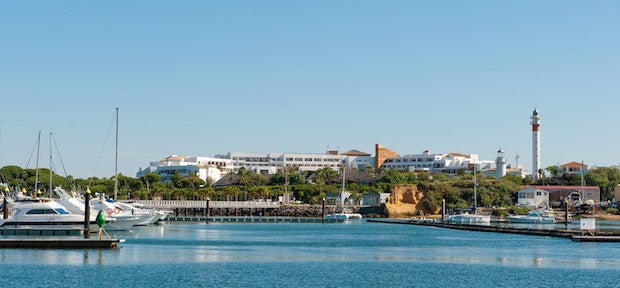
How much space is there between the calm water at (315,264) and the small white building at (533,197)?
284ft

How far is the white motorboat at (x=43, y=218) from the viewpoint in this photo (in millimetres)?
75875

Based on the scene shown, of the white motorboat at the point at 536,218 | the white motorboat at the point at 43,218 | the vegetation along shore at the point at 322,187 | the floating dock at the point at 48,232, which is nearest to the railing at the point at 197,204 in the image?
the vegetation along shore at the point at 322,187

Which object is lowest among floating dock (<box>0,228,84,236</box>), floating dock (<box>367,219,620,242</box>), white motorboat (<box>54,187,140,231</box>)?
floating dock (<box>367,219,620,242</box>)

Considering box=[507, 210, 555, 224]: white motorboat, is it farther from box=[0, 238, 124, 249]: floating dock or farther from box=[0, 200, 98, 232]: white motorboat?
box=[0, 238, 124, 249]: floating dock

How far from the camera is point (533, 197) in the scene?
163 metres

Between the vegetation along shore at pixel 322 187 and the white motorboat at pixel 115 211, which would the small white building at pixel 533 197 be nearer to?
the vegetation along shore at pixel 322 187

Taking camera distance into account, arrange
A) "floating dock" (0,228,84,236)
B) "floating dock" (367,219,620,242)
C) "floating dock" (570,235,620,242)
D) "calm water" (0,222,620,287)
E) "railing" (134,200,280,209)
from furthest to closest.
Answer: "railing" (134,200,280,209) < "floating dock" (0,228,84,236) < "floating dock" (367,219,620,242) < "floating dock" (570,235,620,242) < "calm water" (0,222,620,287)

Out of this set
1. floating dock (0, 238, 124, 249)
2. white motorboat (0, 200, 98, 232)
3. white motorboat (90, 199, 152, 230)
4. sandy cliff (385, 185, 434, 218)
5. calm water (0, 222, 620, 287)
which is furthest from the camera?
sandy cliff (385, 185, 434, 218)

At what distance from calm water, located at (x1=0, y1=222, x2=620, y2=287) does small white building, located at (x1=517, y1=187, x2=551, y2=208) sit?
284ft

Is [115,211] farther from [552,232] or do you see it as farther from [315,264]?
[552,232]

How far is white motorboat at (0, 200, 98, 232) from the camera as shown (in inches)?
2987

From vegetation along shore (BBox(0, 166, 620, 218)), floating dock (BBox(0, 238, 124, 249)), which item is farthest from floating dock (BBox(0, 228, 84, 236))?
vegetation along shore (BBox(0, 166, 620, 218))

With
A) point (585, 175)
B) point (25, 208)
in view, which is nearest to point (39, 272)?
point (25, 208)

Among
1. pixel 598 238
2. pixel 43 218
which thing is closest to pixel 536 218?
pixel 598 238
